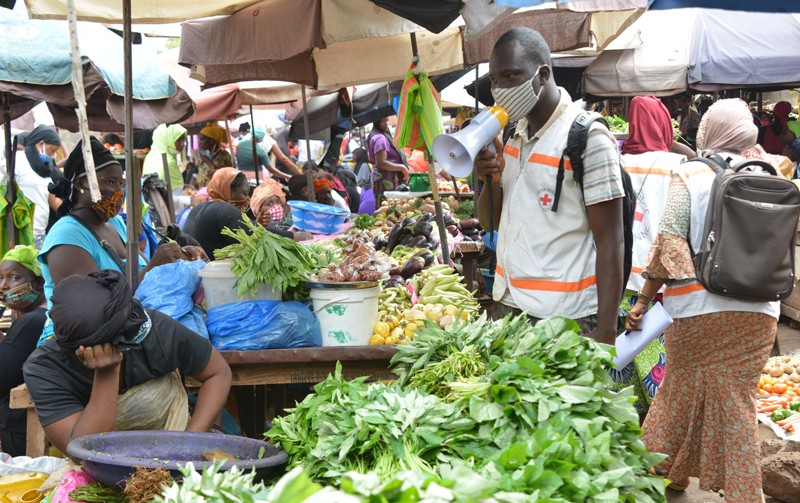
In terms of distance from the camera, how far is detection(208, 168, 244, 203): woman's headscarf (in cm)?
724

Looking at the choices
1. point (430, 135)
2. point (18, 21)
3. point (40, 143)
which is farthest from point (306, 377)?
point (40, 143)

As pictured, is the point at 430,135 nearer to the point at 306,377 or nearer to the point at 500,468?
the point at 306,377

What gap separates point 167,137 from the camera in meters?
12.2

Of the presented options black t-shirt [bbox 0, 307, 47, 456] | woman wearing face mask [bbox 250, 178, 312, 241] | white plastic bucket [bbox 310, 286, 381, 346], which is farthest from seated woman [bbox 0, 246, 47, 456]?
woman wearing face mask [bbox 250, 178, 312, 241]

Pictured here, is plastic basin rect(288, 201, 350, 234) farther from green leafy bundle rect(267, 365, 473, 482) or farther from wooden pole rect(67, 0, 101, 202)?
green leafy bundle rect(267, 365, 473, 482)

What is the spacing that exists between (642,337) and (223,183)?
4.59m

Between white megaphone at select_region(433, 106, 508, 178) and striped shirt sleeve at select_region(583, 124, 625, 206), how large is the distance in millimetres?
371

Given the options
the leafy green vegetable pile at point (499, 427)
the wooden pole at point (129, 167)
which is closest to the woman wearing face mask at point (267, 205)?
the wooden pole at point (129, 167)

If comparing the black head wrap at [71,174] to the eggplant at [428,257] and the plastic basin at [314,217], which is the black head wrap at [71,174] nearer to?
the eggplant at [428,257]

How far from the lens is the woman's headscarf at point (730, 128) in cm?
454

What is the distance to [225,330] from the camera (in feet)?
13.1

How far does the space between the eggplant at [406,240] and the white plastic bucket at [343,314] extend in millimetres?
2795

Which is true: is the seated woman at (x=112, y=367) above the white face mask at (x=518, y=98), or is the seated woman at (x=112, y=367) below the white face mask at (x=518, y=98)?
below

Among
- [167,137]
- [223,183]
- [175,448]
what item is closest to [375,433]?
[175,448]
